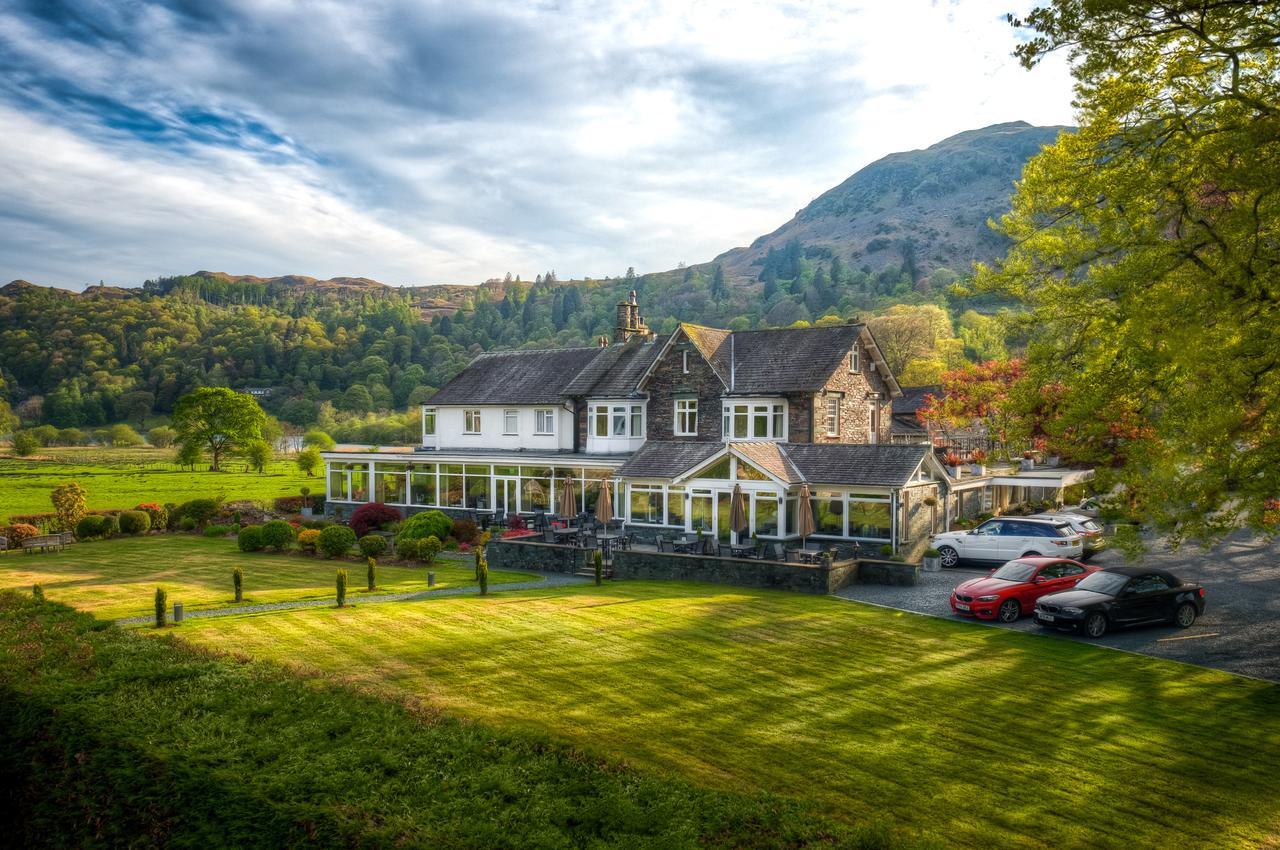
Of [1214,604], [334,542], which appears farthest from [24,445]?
[1214,604]

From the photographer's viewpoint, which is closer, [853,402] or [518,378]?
[853,402]

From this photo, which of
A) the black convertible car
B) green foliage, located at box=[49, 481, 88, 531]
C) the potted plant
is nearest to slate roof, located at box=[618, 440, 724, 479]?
the potted plant

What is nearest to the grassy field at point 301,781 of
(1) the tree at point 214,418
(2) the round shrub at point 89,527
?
(2) the round shrub at point 89,527

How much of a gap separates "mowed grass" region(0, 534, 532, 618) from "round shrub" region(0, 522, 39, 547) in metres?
0.81

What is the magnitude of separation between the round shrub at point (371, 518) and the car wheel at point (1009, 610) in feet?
85.9

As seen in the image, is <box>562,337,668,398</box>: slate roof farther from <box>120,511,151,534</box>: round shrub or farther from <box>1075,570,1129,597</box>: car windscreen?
<box>1075,570,1129,597</box>: car windscreen

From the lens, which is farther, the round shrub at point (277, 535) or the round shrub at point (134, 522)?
the round shrub at point (134, 522)

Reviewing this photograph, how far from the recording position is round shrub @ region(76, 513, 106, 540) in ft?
114

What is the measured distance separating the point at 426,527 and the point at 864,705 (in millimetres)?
22484

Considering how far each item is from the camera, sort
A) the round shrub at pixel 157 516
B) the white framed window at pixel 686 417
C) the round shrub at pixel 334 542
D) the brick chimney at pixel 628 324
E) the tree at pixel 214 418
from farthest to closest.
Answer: the tree at pixel 214 418 < the brick chimney at pixel 628 324 < the round shrub at pixel 157 516 < the white framed window at pixel 686 417 < the round shrub at pixel 334 542

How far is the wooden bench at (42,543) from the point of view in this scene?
1245 inches

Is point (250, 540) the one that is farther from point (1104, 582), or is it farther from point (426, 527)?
point (1104, 582)

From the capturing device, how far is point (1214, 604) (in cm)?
2066

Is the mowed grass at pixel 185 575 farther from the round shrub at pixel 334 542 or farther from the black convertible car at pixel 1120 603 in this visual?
the black convertible car at pixel 1120 603
